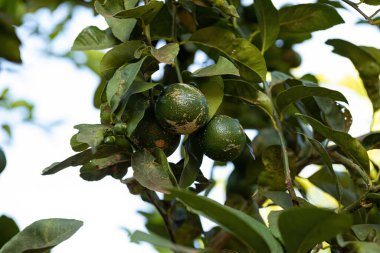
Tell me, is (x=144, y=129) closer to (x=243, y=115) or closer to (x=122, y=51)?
(x=122, y=51)

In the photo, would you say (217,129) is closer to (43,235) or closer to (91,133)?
(91,133)

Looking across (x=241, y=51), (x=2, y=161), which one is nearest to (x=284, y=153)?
(x=241, y=51)

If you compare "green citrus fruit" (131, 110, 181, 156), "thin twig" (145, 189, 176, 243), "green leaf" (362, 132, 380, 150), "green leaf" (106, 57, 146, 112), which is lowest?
"thin twig" (145, 189, 176, 243)

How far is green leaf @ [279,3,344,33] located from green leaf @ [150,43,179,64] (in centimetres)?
40

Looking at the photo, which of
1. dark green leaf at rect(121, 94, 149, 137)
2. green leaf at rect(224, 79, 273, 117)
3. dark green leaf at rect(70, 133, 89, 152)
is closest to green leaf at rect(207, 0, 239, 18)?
green leaf at rect(224, 79, 273, 117)

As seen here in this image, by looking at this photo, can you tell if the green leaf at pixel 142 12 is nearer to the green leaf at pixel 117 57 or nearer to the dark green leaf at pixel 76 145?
the green leaf at pixel 117 57

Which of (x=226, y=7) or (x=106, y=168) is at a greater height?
(x=226, y=7)

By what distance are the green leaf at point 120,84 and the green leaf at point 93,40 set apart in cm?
15

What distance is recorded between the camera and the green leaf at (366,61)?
130 cm

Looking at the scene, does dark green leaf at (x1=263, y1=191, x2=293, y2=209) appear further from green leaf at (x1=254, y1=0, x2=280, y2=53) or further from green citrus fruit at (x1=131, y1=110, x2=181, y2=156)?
green leaf at (x1=254, y1=0, x2=280, y2=53)

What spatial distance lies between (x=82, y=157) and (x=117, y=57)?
164 mm

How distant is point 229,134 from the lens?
3.33 feet

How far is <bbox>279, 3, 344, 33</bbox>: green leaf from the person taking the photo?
4.16 ft

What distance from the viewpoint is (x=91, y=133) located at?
3.03 ft
